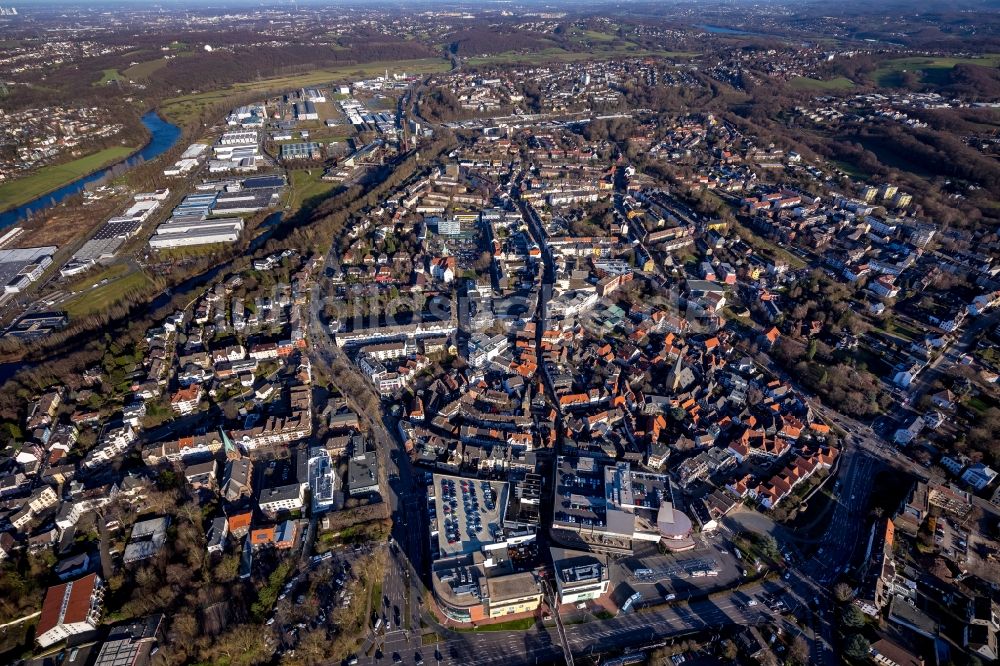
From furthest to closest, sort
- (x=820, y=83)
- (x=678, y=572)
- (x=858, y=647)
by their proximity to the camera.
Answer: (x=820, y=83), (x=678, y=572), (x=858, y=647)

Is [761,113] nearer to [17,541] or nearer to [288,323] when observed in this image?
[288,323]

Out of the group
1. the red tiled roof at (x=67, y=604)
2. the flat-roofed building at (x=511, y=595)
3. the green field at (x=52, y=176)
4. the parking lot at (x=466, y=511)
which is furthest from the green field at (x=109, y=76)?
the flat-roofed building at (x=511, y=595)

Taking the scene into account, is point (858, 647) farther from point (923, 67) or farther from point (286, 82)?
point (923, 67)

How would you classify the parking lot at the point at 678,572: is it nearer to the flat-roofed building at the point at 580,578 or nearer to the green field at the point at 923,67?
the flat-roofed building at the point at 580,578

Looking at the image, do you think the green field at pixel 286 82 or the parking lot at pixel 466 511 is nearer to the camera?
the parking lot at pixel 466 511

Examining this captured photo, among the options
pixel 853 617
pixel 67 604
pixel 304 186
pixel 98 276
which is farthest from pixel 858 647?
pixel 304 186

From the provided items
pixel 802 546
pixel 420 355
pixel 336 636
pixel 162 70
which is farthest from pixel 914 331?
pixel 162 70
